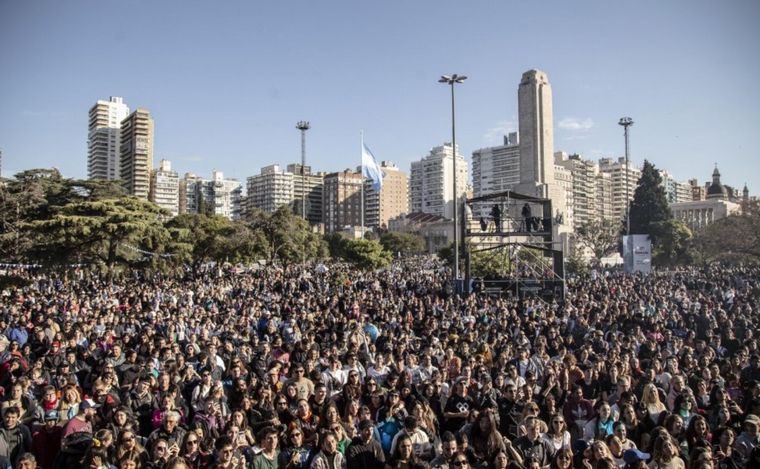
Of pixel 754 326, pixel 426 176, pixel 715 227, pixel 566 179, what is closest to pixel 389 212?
pixel 426 176

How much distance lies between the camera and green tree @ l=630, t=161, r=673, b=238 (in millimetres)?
57594

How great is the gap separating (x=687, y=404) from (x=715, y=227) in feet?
136

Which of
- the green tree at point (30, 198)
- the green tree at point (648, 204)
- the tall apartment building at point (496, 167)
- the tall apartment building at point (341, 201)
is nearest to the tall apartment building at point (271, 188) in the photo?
the tall apartment building at point (341, 201)

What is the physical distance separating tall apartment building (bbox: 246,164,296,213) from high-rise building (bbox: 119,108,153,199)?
3571 centimetres

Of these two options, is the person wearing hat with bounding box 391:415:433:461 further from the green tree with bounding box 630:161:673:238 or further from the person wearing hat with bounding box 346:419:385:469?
the green tree with bounding box 630:161:673:238

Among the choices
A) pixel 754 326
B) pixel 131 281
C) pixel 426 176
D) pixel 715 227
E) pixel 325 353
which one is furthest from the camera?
pixel 426 176

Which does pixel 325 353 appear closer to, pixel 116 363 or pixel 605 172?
pixel 116 363

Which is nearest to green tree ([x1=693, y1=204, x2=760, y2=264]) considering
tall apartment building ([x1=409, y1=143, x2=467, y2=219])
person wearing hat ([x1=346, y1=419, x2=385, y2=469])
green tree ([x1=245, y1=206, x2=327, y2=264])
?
green tree ([x1=245, y1=206, x2=327, y2=264])

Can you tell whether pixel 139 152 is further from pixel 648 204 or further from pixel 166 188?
pixel 648 204

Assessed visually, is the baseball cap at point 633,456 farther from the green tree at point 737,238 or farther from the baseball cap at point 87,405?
the green tree at point 737,238

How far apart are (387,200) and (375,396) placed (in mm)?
139291

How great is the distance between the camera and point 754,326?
45.0ft

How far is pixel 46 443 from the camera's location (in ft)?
18.8

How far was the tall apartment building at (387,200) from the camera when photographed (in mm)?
144375
